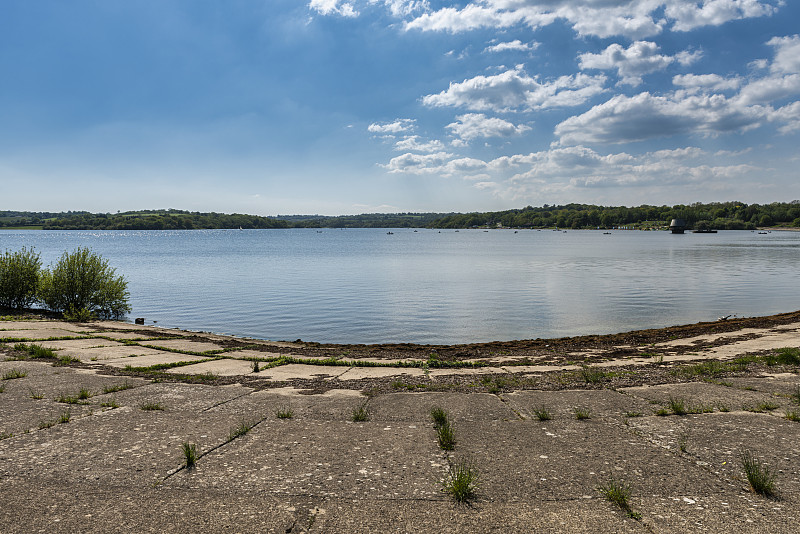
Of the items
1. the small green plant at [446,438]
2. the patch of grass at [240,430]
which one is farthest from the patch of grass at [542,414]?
the patch of grass at [240,430]

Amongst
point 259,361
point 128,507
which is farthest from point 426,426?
point 259,361

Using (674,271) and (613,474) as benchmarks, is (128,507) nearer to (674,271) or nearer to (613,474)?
(613,474)

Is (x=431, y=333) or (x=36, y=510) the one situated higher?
(x=36, y=510)

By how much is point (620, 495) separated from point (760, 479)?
1.44 metres

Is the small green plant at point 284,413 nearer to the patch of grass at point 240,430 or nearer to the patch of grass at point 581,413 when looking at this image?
the patch of grass at point 240,430

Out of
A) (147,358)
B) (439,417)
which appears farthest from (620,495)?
(147,358)

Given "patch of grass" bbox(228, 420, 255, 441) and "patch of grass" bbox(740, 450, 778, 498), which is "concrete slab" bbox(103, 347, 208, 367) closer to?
"patch of grass" bbox(228, 420, 255, 441)

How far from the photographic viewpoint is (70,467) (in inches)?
205

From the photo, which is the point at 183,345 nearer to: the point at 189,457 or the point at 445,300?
the point at 189,457

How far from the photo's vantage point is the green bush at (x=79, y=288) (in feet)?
89.5

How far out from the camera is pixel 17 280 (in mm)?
26875

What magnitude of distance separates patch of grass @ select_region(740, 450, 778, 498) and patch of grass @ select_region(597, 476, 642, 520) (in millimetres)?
1147

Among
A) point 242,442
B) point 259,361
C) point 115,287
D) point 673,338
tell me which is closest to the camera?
point 242,442

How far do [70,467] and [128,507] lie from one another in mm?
1368
